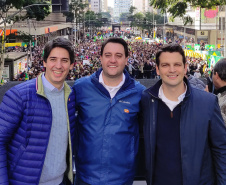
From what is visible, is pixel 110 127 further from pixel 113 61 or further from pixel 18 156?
pixel 18 156

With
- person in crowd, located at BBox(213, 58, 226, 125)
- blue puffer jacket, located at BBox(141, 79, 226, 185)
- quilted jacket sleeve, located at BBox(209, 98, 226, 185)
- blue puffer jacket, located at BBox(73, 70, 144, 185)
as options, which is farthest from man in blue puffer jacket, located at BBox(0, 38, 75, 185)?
person in crowd, located at BBox(213, 58, 226, 125)

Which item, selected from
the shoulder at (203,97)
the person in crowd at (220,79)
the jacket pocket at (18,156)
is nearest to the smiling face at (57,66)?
the jacket pocket at (18,156)

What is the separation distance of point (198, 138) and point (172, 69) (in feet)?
1.84

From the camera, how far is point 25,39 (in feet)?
62.1

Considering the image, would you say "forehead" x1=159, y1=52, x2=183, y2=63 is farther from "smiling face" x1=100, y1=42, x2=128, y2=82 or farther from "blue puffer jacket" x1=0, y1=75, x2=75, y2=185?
"blue puffer jacket" x1=0, y1=75, x2=75, y2=185

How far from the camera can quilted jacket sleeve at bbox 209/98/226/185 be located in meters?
2.66

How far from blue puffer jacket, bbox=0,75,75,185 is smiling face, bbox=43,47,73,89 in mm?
159

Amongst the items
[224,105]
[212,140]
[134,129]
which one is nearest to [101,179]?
[134,129]

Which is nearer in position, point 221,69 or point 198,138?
point 198,138

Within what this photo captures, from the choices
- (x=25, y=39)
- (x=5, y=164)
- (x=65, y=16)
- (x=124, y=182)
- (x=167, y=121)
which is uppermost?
(x=65, y=16)

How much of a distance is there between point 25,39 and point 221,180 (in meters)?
17.5

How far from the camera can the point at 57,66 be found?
8.78 ft

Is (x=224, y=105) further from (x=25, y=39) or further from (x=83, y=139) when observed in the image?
(x=25, y=39)

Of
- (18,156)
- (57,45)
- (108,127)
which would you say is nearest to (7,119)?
(18,156)
